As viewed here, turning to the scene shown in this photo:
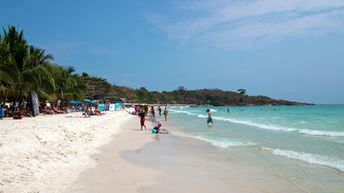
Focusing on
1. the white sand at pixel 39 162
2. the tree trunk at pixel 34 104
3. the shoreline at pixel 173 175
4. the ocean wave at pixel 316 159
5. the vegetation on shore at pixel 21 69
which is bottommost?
the ocean wave at pixel 316 159

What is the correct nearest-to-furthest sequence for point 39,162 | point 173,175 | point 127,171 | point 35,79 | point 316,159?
point 39,162 < point 173,175 < point 127,171 < point 316,159 < point 35,79

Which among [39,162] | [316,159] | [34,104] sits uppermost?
[34,104]

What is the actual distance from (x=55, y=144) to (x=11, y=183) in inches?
170

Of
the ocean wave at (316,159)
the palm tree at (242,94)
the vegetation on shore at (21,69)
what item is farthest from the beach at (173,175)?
the palm tree at (242,94)

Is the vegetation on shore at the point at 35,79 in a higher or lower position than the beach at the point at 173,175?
higher

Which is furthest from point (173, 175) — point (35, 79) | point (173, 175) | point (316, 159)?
point (35, 79)

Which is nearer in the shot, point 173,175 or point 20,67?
point 173,175

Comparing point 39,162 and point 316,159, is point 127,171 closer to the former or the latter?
point 39,162

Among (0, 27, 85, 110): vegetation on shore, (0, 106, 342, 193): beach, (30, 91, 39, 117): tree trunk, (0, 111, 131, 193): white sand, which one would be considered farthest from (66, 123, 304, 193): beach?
(30, 91, 39, 117): tree trunk

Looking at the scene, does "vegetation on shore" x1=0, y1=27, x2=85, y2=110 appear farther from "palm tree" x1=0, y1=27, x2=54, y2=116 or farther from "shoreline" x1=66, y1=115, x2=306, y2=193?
"shoreline" x1=66, y1=115, x2=306, y2=193

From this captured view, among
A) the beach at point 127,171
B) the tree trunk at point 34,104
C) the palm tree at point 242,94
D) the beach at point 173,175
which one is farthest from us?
the palm tree at point 242,94

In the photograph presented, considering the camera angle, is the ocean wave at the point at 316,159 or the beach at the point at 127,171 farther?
the ocean wave at the point at 316,159

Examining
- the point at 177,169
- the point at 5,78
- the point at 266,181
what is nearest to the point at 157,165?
the point at 177,169

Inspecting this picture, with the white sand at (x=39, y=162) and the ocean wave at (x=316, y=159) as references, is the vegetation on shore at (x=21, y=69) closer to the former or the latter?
the white sand at (x=39, y=162)
